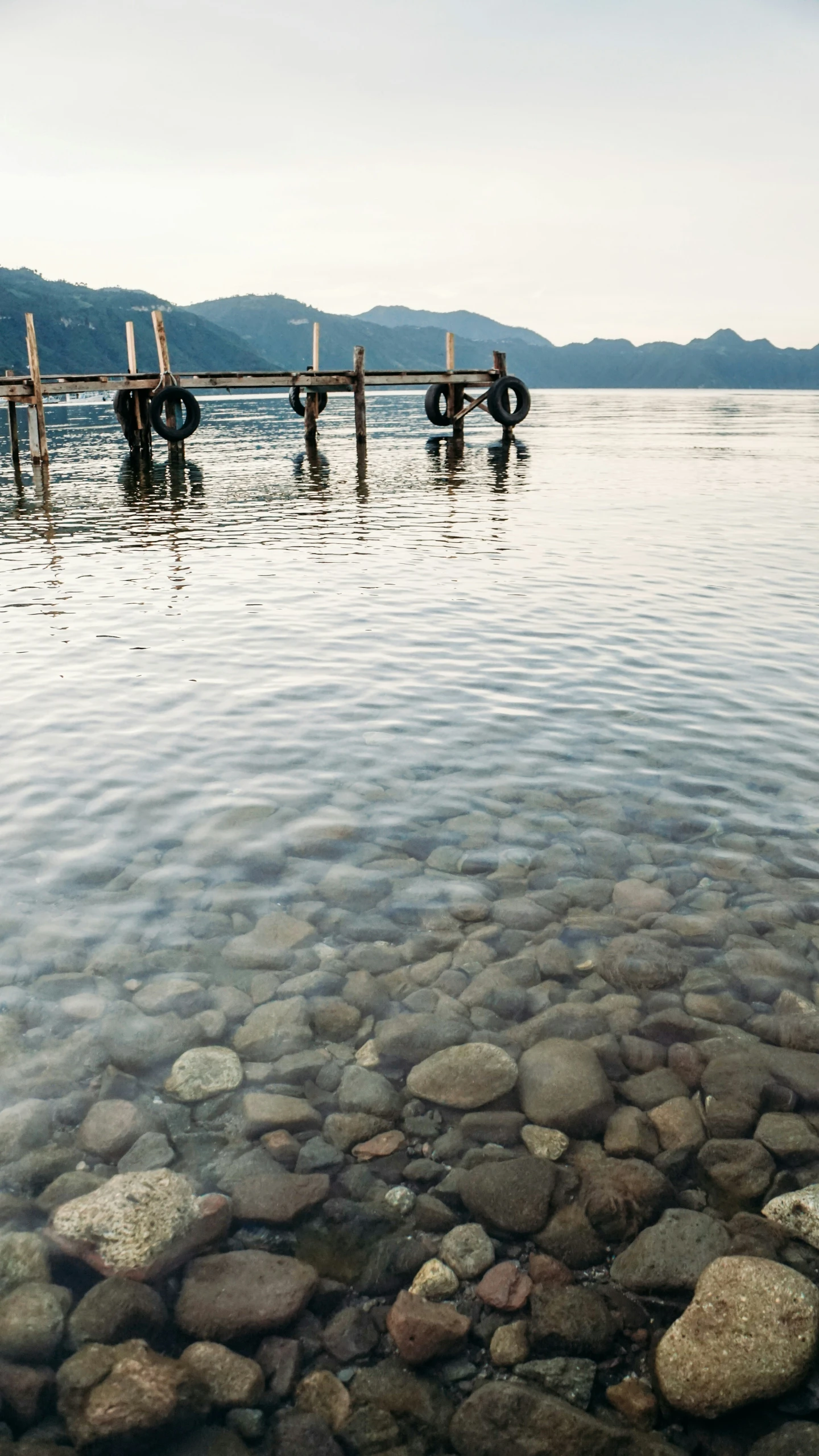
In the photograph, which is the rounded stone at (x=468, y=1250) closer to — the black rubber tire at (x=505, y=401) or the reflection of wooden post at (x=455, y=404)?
the reflection of wooden post at (x=455, y=404)

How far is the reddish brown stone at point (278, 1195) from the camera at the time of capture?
12.2ft

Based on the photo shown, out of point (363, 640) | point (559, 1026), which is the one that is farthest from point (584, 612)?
point (559, 1026)

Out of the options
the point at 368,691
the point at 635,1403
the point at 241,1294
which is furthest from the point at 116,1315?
the point at 368,691

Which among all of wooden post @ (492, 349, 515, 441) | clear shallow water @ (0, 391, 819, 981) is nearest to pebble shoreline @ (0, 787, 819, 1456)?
clear shallow water @ (0, 391, 819, 981)

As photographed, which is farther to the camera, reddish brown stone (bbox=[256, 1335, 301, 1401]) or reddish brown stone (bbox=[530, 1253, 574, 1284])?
reddish brown stone (bbox=[530, 1253, 574, 1284])

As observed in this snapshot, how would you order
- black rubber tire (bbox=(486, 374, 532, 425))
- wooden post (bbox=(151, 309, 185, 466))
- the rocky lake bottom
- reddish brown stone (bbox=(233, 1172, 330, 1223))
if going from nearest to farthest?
the rocky lake bottom
reddish brown stone (bbox=(233, 1172, 330, 1223))
wooden post (bbox=(151, 309, 185, 466))
black rubber tire (bbox=(486, 374, 532, 425))

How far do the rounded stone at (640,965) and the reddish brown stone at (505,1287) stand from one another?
1.87 m

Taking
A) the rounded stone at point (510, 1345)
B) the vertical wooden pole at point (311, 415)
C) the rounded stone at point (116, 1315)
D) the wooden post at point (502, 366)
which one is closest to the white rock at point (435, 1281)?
the rounded stone at point (510, 1345)

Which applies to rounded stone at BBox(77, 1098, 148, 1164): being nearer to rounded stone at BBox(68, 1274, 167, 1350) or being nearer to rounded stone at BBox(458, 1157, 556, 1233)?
rounded stone at BBox(68, 1274, 167, 1350)

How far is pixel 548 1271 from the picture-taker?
3.45 meters

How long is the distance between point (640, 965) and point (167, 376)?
3354 centimetres

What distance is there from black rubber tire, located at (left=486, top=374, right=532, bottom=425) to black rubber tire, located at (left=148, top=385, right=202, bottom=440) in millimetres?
12730

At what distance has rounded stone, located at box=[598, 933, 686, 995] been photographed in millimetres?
5113

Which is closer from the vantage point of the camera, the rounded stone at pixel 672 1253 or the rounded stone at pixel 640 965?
the rounded stone at pixel 672 1253
